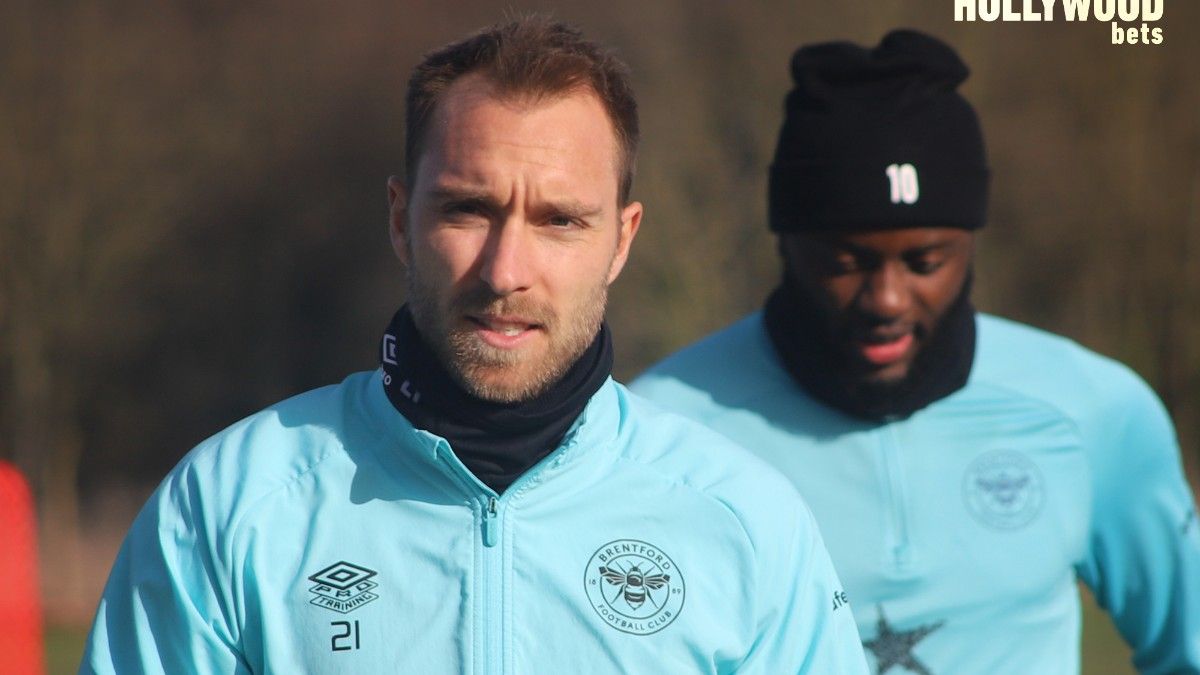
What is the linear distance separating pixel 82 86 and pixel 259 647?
10.5 metres

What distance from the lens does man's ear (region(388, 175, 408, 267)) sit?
2717 millimetres

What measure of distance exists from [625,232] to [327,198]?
1046cm

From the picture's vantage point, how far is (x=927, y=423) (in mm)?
3879

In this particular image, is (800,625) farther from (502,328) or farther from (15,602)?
(15,602)

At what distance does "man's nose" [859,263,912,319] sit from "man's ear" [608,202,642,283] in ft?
3.15

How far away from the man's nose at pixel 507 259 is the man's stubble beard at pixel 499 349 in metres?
0.03

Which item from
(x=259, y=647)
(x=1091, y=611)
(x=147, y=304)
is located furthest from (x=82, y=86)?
(x=259, y=647)

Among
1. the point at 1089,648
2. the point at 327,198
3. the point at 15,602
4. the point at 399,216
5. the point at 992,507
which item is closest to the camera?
the point at 399,216

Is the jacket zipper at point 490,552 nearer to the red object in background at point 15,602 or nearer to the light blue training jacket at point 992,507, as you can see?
the light blue training jacket at point 992,507

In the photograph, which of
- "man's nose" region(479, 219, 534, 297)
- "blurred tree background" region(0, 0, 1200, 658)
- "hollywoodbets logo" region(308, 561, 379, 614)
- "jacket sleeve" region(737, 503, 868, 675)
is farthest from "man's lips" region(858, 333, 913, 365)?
"blurred tree background" region(0, 0, 1200, 658)

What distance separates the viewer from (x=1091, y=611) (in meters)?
11.2

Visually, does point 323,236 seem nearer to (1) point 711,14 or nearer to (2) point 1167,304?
(1) point 711,14

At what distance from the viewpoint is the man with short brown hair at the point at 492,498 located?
8.10 ft

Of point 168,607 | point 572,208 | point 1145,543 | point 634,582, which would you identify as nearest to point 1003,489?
point 1145,543
